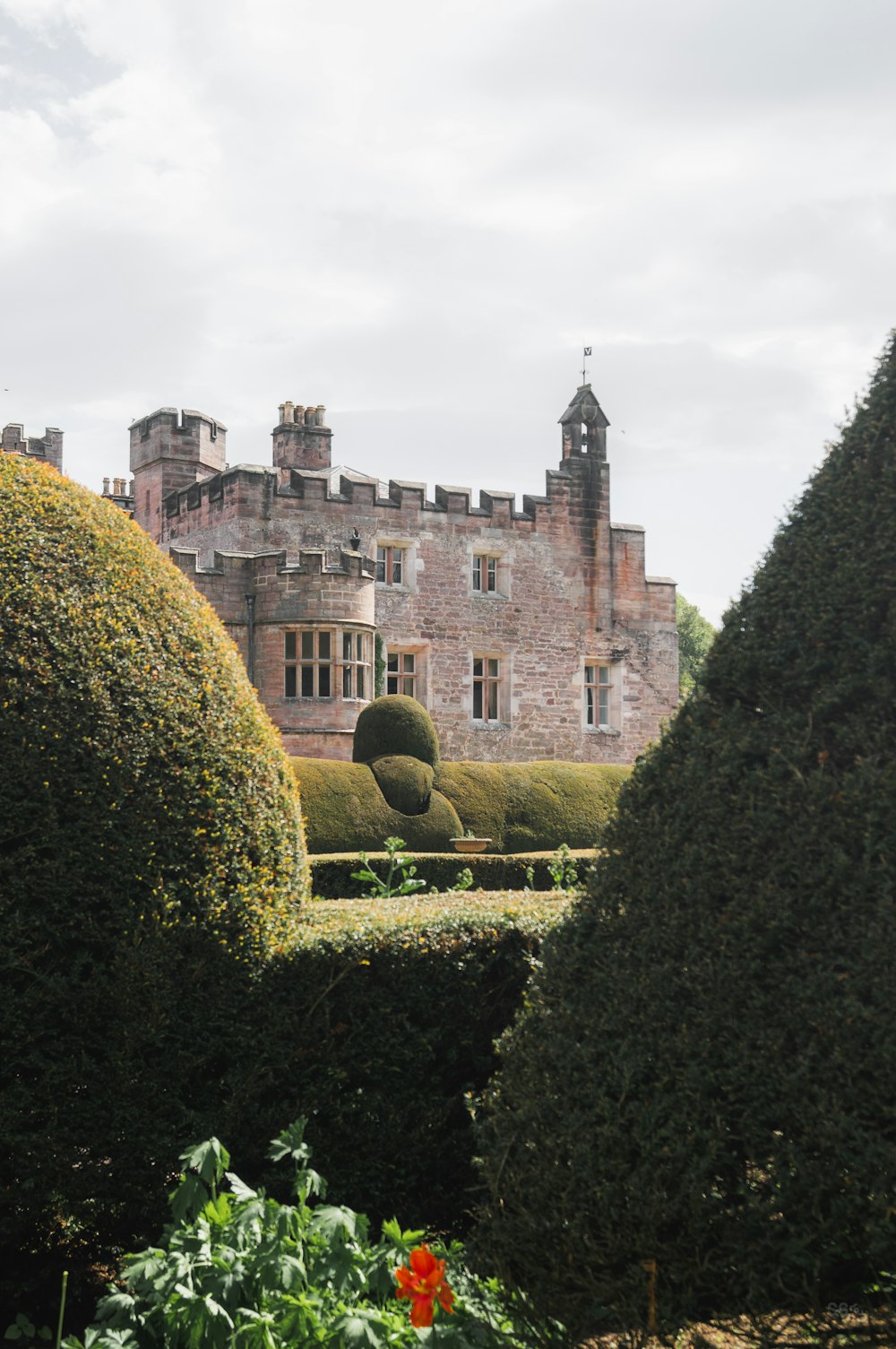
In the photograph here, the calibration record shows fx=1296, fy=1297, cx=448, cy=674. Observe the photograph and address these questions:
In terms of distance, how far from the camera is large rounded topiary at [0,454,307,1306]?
379cm

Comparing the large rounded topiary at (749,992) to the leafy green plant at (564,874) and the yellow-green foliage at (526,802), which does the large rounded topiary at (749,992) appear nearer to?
the leafy green plant at (564,874)

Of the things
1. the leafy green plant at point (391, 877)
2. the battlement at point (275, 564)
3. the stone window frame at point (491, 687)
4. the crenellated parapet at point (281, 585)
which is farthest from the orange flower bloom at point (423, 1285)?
the stone window frame at point (491, 687)

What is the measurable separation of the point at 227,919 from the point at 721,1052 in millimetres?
1726

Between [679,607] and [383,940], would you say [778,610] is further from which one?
[679,607]

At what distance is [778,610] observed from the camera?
294 centimetres

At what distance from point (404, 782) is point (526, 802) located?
2.82 meters

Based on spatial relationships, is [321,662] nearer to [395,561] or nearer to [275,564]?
[275,564]

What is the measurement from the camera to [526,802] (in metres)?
20.8

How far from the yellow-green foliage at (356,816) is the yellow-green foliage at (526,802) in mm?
756

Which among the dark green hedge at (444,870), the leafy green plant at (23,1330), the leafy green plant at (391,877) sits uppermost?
the leafy green plant at (391,877)

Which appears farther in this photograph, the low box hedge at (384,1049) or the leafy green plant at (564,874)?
the leafy green plant at (564,874)

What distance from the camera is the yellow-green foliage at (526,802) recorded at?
19875 mm

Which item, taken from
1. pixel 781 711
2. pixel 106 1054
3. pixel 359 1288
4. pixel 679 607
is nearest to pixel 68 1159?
pixel 106 1054

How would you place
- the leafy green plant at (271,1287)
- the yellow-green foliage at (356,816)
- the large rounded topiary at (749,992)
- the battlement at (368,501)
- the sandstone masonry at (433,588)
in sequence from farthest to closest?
the battlement at (368,501)
the sandstone masonry at (433,588)
the yellow-green foliage at (356,816)
the leafy green plant at (271,1287)
the large rounded topiary at (749,992)
